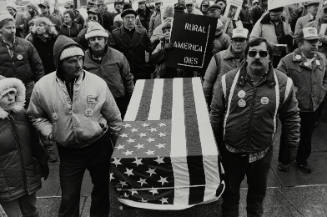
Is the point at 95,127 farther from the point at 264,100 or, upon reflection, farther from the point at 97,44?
the point at 97,44

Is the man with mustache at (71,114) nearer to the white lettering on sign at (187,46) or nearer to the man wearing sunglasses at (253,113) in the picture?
the man wearing sunglasses at (253,113)

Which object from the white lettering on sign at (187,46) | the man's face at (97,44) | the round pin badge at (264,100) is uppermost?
the man's face at (97,44)

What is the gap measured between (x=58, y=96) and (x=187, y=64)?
3055 mm

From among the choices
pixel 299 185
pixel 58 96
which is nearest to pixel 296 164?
pixel 299 185

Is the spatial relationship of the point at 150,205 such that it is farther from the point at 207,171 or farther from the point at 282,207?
the point at 282,207

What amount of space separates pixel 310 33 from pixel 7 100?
11.6ft

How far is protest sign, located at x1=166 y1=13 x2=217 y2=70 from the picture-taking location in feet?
19.5

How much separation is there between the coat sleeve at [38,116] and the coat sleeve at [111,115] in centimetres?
56

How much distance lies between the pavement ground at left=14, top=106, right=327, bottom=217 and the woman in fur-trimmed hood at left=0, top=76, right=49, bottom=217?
954mm

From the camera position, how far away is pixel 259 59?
3363mm

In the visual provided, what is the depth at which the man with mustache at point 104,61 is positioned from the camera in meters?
4.98

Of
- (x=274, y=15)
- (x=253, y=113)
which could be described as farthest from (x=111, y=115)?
(x=274, y=15)

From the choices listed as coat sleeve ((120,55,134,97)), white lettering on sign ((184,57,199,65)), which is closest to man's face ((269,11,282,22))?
white lettering on sign ((184,57,199,65))

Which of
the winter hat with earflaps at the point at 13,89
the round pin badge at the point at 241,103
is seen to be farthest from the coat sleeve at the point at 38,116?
the round pin badge at the point at 241,103
